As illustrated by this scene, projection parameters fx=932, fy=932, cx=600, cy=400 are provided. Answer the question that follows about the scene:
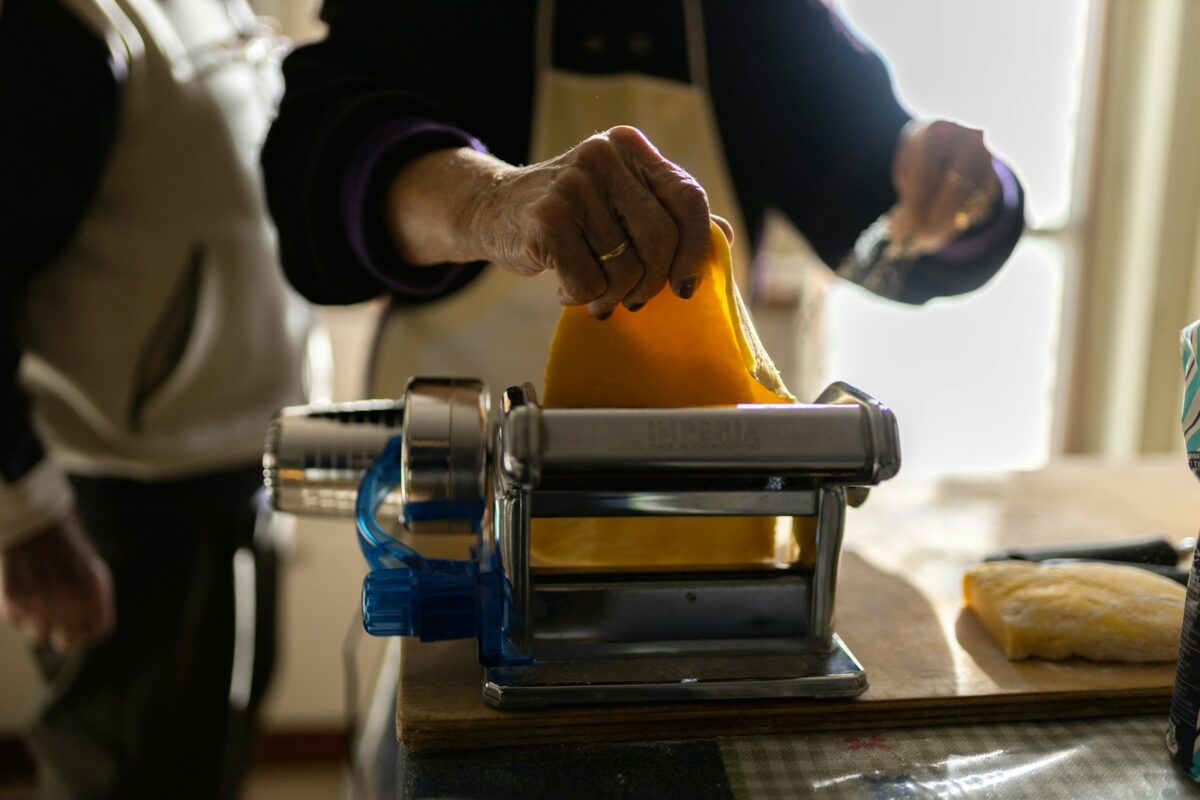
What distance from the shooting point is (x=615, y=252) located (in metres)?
0.42

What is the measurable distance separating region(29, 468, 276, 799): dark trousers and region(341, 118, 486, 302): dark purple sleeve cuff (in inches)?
21.8

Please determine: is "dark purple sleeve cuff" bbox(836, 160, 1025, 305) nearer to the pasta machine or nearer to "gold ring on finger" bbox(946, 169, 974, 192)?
"gold ring on finger" bbox(946, 169, 974, 192)

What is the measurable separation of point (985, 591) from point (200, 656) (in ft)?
2.93

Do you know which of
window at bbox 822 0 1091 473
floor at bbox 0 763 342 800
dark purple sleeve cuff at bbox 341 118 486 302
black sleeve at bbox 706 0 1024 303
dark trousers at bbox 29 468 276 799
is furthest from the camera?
floor at bbox 0 763 342 800

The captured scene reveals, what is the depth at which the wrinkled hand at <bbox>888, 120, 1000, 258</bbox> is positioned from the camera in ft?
2.48

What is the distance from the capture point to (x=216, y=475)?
1065mm

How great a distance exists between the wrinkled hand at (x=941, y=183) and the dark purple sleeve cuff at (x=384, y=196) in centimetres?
39

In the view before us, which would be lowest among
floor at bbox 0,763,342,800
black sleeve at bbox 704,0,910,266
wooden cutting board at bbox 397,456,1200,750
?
floor at bbox 0,763,342,800

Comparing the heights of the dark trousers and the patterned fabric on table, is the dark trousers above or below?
below

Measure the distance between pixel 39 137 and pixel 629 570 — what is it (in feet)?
2.27

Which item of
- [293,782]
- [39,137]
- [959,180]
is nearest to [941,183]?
[959,180]

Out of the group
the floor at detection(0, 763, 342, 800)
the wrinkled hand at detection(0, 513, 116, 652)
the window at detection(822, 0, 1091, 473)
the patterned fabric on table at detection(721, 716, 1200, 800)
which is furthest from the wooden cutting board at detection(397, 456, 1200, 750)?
the floor at detection(0, 763, 342, 800)

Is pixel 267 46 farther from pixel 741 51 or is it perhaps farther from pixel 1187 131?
pixel 1187 131

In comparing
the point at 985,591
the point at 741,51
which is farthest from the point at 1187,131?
the point at 985,591
